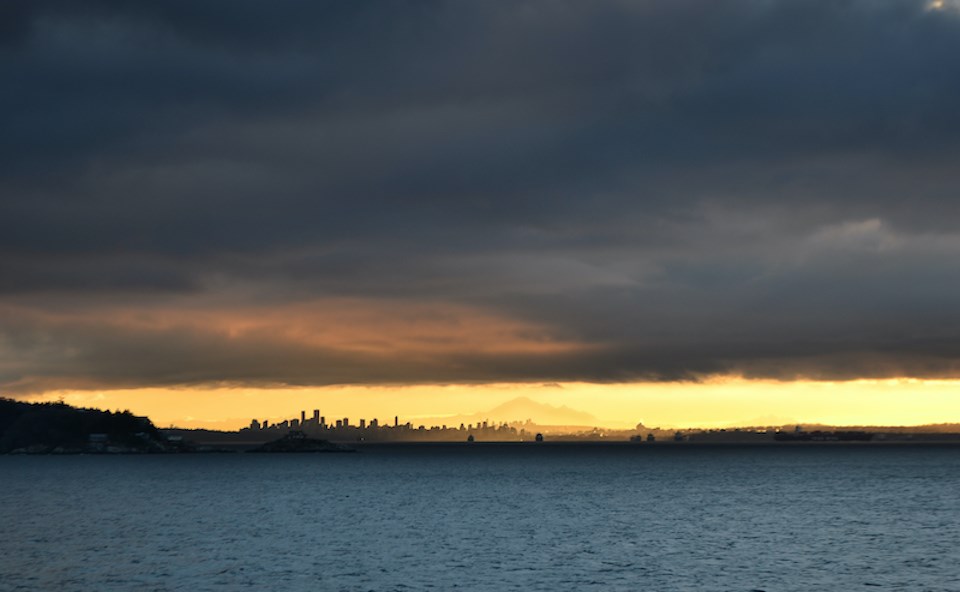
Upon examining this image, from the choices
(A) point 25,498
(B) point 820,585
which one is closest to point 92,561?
(B) point 820,585

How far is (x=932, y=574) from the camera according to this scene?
268ft

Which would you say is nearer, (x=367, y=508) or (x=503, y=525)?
(x=503, y=525)

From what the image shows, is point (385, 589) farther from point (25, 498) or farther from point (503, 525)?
point (25, 498)

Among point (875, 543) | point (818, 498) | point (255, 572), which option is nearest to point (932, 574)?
point (875, 543)

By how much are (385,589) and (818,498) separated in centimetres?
12455

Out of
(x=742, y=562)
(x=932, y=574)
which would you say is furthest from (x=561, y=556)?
(x=932, y=574)

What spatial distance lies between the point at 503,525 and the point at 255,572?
48.7 m

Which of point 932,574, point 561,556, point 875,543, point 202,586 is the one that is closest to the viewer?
point 202,586

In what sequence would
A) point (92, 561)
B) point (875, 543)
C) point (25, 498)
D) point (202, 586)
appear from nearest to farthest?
point (202, 586) < point (92, 561) < point (875, 543) < point (25, 498)

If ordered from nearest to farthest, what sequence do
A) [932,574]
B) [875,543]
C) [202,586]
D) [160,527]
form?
[202,586] → [932,574] → [875,543] → [160,527]

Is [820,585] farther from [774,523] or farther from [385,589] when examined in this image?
[774,523]

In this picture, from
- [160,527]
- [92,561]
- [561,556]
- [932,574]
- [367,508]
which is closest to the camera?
[932,574]

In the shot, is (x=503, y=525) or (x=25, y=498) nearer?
(x=503, y=525)

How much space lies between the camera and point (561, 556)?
94.5 meters
